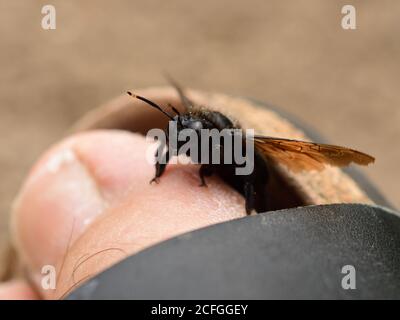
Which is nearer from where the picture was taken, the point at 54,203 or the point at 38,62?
the point at 54,203

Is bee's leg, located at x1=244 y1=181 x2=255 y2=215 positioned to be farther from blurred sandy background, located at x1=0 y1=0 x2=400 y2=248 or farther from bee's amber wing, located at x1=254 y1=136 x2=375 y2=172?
blurred sandy background, located at x1=0 y1=0 x2=400 y2=248

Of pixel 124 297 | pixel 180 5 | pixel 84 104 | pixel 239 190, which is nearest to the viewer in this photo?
pixel 124 297

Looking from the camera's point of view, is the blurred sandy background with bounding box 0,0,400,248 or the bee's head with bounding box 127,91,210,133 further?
the blurred sandy background with bounding box 0,0,400,248

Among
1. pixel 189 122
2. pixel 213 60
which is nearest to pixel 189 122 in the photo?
pixel 189 122

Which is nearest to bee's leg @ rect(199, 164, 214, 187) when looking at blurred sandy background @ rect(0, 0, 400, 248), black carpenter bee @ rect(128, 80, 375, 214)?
black carpenter bee @ rect(128, 80, 375, 214)

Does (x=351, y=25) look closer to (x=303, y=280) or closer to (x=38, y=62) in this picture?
(x=38, y=62)

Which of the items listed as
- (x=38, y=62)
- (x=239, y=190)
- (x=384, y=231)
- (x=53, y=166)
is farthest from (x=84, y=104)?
(x=384, y=231)
